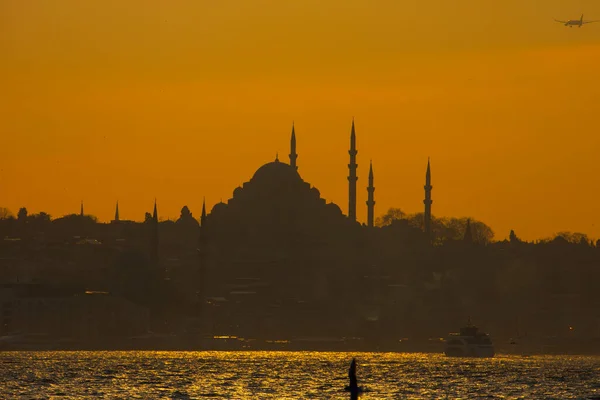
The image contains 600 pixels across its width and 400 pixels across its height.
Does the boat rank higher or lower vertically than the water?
higher

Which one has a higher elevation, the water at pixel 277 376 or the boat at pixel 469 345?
the boat at pixel 469 345

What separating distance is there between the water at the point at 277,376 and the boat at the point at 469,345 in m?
4.71

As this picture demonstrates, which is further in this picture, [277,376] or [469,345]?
[469,345]

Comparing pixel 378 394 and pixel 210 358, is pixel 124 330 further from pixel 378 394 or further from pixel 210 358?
pixel 378 394

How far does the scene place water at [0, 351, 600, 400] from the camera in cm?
10650

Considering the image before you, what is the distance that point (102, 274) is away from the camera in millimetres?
194625

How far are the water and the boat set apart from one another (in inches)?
185

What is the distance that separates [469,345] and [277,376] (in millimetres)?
56552

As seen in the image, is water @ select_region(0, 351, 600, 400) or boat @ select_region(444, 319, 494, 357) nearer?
water @ select_region(0, 351, 600, 400)

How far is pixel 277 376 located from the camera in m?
126

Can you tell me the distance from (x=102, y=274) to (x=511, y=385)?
3162 inches

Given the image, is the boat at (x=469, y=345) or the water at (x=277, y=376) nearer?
the water at (x=277, y=376)

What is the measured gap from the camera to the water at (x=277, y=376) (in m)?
106

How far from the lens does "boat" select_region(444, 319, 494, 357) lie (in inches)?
7023
